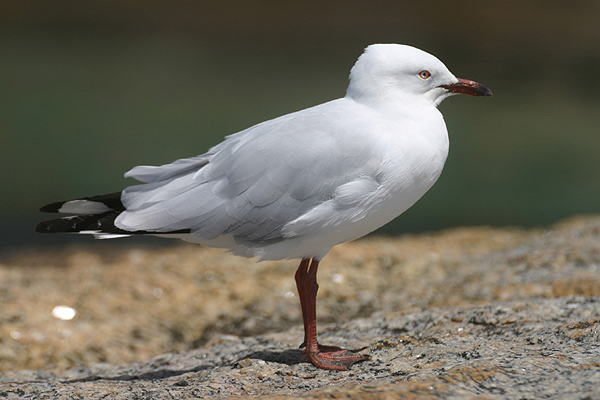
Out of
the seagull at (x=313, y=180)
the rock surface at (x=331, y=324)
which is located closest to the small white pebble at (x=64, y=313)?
the rock surface at (x=331, y=324)

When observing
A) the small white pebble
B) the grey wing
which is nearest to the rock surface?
the small white pebble

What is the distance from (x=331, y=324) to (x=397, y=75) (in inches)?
72.8

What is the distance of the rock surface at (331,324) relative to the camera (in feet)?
8.04

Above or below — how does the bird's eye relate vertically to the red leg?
above

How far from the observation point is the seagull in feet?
9.50

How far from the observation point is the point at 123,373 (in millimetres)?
3471

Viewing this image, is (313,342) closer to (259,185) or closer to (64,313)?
(259,185)

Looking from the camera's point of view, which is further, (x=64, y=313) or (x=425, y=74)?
(x=64, y=313)

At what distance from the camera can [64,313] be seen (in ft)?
15.2

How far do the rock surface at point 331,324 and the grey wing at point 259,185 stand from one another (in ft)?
2.37

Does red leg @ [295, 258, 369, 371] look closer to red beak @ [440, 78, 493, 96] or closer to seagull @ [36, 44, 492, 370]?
seagull @ [36, 44, 492, 370]

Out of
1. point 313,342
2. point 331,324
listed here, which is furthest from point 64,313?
point 313,342

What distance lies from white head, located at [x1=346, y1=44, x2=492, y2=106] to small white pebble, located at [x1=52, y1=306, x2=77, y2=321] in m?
2.79

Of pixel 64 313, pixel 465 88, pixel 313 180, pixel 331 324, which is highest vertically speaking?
pixel 465 88
